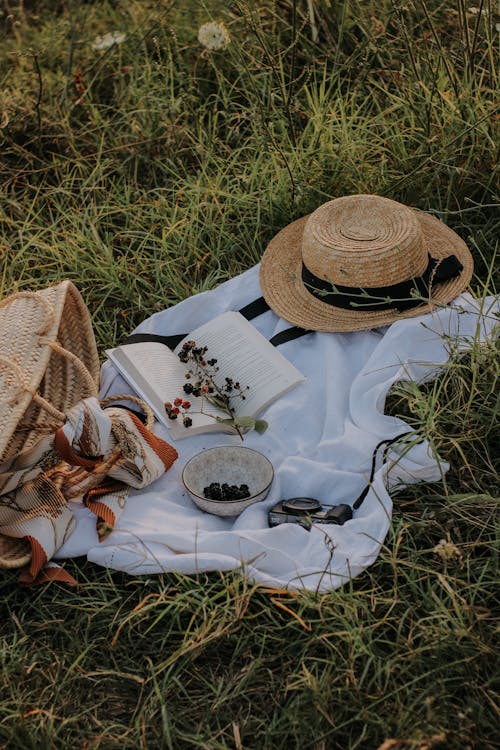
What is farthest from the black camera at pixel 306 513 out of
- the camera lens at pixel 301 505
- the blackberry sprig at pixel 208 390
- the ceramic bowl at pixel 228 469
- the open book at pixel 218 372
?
the open book at pixel 218 372

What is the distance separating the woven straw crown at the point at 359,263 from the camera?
3061 mm

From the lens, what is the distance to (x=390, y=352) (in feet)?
9.89

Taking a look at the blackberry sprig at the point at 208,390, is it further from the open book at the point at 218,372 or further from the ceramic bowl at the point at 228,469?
the ceramic bowl at the point at 228,469

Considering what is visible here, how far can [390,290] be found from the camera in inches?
122

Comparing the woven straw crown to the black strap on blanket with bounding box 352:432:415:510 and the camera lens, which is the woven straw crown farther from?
the camera lens

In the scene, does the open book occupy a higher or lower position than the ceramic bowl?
higher

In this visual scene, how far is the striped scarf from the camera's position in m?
2.57

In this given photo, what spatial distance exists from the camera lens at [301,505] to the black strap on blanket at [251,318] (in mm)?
781

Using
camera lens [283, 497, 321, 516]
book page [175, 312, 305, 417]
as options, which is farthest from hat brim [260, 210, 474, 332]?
camera lens [283, 497, 321, 516]

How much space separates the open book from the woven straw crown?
19 cm

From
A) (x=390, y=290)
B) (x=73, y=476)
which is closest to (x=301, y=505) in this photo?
(x=73, y=476)

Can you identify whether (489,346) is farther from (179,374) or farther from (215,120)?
(215,120)

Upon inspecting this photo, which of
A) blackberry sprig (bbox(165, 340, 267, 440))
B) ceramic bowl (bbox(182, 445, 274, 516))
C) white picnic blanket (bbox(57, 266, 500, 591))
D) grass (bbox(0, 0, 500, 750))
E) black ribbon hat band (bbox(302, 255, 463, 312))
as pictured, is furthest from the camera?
black ribbon hat band (bbox(302, 255, 463, 312))

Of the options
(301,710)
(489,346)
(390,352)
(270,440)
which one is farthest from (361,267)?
(301,710)
